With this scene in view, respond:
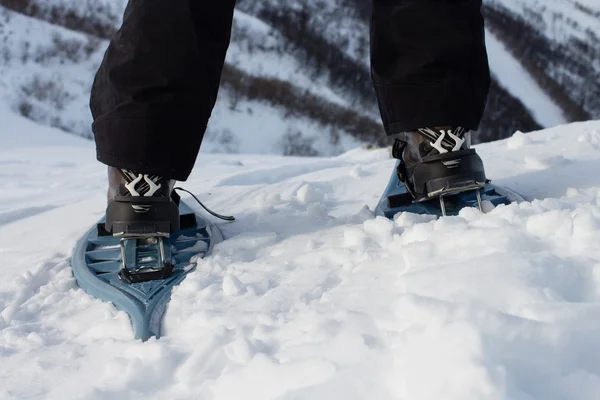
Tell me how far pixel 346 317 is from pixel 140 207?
1.69ft

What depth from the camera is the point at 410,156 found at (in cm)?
124

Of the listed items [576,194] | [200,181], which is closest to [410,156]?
[576,194]

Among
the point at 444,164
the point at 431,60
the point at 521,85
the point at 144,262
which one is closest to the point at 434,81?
the point at 431,60

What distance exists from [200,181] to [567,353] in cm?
162

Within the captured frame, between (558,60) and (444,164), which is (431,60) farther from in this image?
(558,60)

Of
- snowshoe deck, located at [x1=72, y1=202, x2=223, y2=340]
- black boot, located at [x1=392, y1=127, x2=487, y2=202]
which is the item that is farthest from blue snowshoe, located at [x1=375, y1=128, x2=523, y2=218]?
snowshoe deck, located at [x1=72, y1=202, x2=223, y2=340]

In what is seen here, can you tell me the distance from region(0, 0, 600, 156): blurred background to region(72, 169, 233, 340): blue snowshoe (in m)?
7.92

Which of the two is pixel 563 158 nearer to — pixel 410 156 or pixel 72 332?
pixel 410 156

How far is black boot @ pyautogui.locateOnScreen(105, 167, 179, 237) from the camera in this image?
110cm

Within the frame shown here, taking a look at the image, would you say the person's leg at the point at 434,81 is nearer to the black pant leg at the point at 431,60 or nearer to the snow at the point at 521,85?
the black pant leg at the point at 431,60

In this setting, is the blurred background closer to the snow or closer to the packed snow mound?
the snow

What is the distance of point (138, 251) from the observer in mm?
1141

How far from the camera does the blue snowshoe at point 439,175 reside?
45.2 inches

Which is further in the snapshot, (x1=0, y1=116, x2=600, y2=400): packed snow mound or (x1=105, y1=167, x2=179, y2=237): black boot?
(x1=105, y1=167, x2=179, y2=237): black boot
